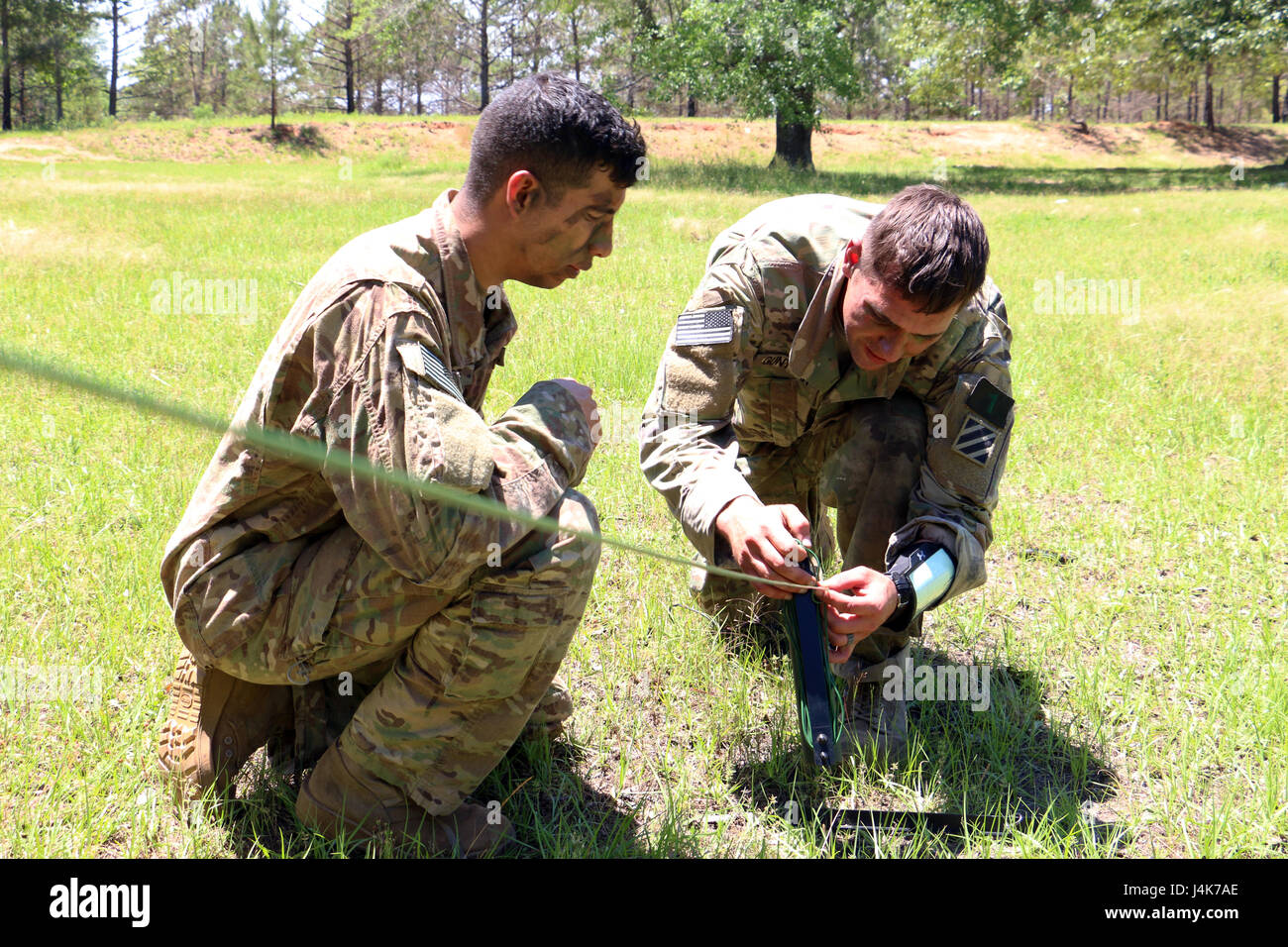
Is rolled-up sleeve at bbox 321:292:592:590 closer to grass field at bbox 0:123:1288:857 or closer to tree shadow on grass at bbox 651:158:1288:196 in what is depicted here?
grass field at bbox 0:123:1288:857

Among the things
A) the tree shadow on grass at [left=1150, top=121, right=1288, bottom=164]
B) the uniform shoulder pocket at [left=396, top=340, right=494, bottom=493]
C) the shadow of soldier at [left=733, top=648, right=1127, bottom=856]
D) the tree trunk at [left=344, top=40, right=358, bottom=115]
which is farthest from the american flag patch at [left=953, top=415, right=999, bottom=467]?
the tree trunk at [left=344, top=40, right=358, bottom=115]

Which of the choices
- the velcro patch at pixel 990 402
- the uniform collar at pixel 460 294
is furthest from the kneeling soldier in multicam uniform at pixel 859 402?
the uniform collar at pixel 460 294

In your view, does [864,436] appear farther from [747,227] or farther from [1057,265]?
[1057,265]

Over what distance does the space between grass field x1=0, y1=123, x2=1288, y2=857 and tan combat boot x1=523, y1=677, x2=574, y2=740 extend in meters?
0.05

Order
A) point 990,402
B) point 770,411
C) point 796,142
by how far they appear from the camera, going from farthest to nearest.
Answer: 1. point 796,142
2. point 770,411
3. point 990,402

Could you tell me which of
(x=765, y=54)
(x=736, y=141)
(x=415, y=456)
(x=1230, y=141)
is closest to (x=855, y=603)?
(x=415, y=456)

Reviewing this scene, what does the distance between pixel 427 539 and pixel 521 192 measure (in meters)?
0.80

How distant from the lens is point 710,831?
2523 millimetres

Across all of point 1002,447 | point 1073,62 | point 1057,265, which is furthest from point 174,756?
point 1073,62

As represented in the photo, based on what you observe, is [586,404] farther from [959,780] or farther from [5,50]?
[5,50]

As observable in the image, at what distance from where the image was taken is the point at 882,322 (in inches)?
102

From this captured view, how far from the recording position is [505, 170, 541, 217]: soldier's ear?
2137mm

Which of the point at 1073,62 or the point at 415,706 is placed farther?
the point at 1073,62

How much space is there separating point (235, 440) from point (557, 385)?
0.73 meters
